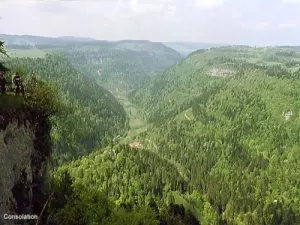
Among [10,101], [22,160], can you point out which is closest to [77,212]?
[22,160]

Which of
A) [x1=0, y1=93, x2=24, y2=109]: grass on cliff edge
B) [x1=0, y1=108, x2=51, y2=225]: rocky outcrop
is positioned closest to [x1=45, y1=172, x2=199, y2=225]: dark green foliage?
[x1=0, y1=108, x2=51, y2=225]: rocky outcrop

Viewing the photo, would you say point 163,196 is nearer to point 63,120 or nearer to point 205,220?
point 205,220

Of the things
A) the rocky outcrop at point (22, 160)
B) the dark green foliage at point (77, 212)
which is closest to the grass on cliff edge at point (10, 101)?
the rocky outcrop at point (22, 160)

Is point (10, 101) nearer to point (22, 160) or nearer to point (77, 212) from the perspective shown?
point (22, 160)

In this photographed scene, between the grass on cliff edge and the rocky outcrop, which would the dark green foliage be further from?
the grass on cliff edge

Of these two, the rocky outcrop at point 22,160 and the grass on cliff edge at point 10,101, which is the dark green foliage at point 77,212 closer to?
the rocky outcrop at point 22,160

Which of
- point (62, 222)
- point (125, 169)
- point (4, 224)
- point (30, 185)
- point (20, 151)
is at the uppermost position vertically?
point (20, 151)

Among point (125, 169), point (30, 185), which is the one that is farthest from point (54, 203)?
point (125, 169)

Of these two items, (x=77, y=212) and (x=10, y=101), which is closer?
(x=10, y=101)
